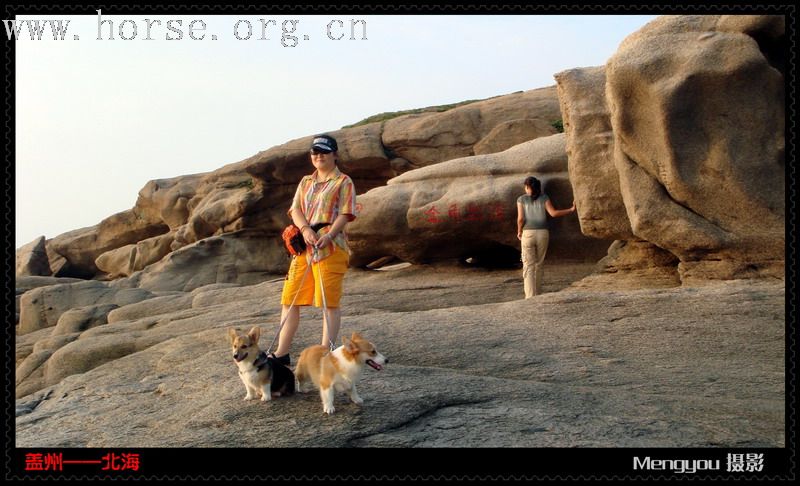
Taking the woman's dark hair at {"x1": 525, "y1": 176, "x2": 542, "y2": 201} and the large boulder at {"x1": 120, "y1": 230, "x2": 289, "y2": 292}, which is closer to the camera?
the woman's dark hair at {"x1": 525, "y1": 176, "x2": 542, "y2": 201}

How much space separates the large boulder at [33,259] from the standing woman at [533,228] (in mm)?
28347

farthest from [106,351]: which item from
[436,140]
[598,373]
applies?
[436,140]

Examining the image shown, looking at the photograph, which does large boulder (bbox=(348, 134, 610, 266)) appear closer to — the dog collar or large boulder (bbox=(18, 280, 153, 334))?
large boulder (bbox=(18, 280, 153, 334))

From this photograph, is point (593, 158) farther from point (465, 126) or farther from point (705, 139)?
point (465, 126)

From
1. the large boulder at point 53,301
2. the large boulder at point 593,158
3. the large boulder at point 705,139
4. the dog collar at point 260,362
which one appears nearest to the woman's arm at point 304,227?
the dog collar at point 260,362

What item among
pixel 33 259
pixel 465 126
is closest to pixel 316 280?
pixel 465 126

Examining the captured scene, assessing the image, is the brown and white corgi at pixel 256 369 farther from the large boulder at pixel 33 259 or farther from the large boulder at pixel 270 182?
the large boulder at pixel 33 259

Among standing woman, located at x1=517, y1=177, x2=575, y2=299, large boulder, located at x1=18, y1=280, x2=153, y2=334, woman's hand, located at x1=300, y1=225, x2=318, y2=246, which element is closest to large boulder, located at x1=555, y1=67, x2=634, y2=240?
standing woman, located at x1=517, y1=177, x2=575, y2=299

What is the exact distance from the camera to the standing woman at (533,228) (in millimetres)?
13453

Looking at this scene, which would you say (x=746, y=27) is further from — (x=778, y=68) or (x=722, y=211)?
(x=722, y=211)

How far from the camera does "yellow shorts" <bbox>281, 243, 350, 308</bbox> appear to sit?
291 inches

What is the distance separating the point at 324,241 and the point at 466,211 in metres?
9.89

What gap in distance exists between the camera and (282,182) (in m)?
30.9

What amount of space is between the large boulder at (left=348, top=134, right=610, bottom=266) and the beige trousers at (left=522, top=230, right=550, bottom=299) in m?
2.95
